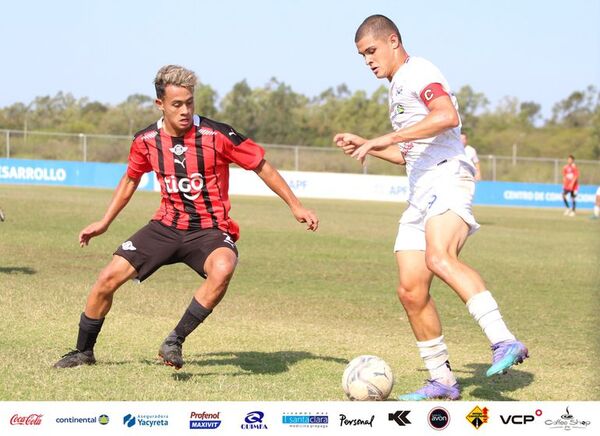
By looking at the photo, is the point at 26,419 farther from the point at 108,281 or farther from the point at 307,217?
the point at 307,217

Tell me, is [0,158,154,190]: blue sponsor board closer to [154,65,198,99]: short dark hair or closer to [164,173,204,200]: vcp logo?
[164,173,204,200]: vcp logo

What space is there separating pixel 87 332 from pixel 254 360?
4.53ft

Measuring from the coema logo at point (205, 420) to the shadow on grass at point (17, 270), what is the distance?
7.93 metres

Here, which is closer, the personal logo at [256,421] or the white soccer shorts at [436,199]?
the personal logo at [256,421]

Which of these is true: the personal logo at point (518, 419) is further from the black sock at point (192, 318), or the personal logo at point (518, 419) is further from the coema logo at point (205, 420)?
the black sock at point (192, 318)

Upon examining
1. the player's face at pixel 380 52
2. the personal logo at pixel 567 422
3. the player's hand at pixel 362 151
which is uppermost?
the player's face at pixel 380 52

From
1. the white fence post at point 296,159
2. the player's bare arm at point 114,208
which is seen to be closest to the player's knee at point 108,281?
the player's bare arm at point 114,208

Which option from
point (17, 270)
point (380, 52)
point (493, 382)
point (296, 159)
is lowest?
point (493, 382)

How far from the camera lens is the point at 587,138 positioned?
258ft

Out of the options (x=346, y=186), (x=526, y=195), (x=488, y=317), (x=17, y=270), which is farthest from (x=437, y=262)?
(x=526, y=195)

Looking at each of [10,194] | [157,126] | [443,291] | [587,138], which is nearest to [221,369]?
[157,126]

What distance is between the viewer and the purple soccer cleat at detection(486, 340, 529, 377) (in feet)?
17.9

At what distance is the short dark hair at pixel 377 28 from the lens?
634 cm

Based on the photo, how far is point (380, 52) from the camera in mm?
6367
